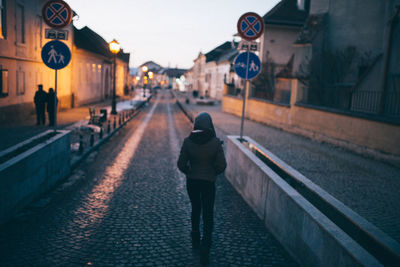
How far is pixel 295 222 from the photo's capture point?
415 centimetres

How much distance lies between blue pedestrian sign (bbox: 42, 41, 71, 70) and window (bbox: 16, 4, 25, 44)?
36.0 ft

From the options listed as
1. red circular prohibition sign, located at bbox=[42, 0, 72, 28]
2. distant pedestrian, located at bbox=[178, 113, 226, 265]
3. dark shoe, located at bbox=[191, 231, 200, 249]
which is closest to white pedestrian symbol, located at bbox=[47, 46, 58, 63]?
red circular prohibition sign, located at bbox=[42, 0, 72, 28]

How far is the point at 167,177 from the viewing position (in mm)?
8141

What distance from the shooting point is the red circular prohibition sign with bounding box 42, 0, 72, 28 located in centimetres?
743

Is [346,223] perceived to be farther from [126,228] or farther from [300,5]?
[300,5]

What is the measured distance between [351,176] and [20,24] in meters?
16.1

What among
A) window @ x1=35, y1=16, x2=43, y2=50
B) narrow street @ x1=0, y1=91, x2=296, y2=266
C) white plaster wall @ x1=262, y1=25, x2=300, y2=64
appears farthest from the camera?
white plaster wall @ x1=262, y1=25, x2=300, y2=64

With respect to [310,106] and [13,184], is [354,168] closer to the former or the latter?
[310,106]

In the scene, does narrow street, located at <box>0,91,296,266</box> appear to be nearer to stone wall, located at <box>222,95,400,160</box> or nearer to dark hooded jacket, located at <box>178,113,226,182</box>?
dark hooded jacket, located at <box>178,113,226,182</box>

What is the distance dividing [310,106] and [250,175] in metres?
9.86

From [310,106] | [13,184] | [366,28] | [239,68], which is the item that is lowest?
[13,184]

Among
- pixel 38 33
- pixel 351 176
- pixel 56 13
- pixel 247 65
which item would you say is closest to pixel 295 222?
pixel 247 65

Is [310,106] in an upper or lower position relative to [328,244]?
upper

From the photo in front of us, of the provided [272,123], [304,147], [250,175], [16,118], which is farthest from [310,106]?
[16,118]
